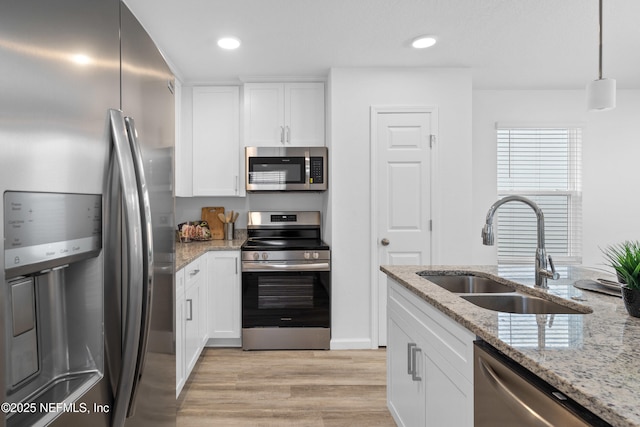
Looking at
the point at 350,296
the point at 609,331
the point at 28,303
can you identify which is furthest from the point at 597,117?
the point at 28,303

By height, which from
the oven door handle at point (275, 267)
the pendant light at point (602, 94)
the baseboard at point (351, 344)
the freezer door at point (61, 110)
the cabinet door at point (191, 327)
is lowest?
the baseboard at point (351, 344)

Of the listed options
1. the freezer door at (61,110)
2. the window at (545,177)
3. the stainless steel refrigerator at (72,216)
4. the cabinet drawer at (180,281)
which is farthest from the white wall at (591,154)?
the freezer door at (61,110)

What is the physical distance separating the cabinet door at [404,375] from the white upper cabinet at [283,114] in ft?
6.84

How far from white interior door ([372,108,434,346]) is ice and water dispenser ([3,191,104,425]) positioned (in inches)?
106

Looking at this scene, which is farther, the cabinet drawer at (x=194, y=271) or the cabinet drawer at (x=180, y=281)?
the cabinet drawer at (x=194, y=271)

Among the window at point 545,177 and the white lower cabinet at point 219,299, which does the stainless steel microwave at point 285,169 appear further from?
the window at point 545,177

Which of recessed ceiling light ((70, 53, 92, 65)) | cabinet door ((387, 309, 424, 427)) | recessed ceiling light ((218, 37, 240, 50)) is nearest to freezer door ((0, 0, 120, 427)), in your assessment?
recessed ceiling light ((70, 53, 92, 65))

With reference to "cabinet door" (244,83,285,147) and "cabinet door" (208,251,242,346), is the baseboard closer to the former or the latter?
"cabinet door" (208,251,242,346)

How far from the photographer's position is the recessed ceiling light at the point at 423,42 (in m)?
2.75

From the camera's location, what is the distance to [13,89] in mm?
618

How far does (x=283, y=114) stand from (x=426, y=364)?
106 inches

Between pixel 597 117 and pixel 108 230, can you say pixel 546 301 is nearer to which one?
pixel 108 230

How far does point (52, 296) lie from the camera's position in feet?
2.51

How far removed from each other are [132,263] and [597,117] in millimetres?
4801
